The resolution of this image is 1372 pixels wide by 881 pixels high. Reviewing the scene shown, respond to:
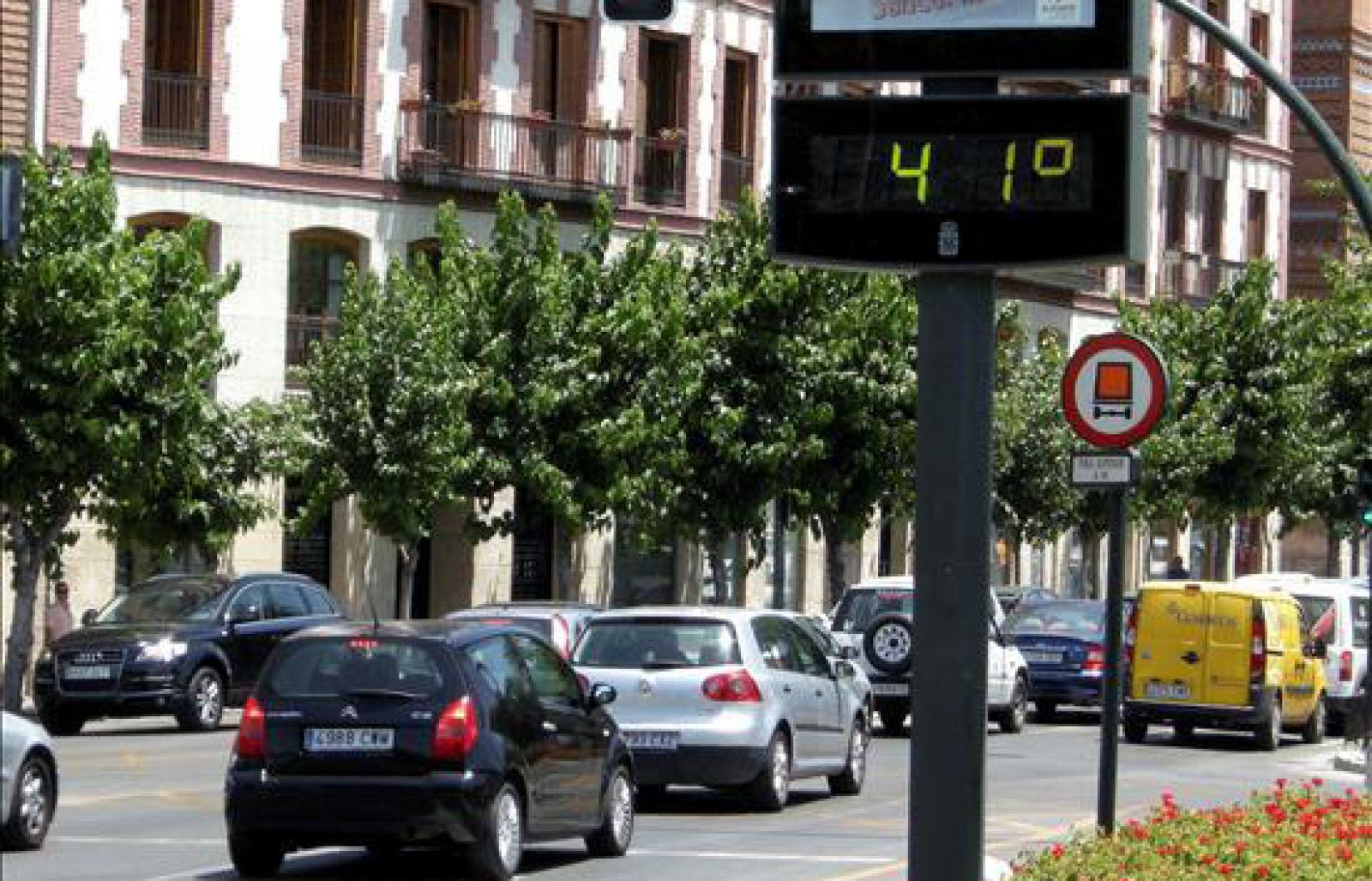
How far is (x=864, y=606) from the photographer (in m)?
37.1

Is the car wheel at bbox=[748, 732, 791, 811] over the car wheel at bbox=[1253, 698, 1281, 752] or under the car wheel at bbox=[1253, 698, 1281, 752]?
over

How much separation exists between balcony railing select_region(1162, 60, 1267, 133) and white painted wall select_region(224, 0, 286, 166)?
1045 inches

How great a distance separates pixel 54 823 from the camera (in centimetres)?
2194

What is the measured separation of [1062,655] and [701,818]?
56.8 feet

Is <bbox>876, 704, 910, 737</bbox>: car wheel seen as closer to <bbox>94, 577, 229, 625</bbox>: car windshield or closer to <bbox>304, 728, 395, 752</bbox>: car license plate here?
<bbox>94, 577, 229, 625</bbox>: car windshield

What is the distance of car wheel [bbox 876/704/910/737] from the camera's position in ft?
117

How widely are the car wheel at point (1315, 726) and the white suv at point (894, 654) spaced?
134 inches

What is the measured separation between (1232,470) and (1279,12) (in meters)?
16.7

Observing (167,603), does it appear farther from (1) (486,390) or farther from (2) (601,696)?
(2) (601,696)

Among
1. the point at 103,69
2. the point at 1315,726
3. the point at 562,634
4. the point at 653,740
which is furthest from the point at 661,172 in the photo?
the point at 653,740

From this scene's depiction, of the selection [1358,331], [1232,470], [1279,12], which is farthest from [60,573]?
[1279,12]

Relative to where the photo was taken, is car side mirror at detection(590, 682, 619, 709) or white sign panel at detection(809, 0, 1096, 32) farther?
car side mirror at detection(590, 682, 619, 709)

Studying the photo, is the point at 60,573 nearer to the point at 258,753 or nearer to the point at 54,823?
the point at 54,823

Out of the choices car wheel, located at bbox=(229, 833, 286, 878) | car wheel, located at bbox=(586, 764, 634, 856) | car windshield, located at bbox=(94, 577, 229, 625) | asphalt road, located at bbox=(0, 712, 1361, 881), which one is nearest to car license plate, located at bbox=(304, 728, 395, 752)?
car wheel, located at bbox=(229, 833, 286, 878)
